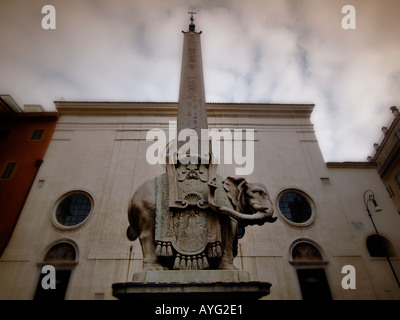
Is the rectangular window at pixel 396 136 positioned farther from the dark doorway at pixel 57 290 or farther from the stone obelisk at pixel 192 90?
the dark doorway at pixel 57 290

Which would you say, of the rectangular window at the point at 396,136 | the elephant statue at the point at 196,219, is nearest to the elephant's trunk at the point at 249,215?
the elephant statue at the point at 196,219

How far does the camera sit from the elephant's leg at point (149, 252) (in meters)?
2.78

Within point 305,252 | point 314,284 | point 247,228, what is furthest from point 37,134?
point 314,284

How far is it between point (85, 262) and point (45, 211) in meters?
3.39

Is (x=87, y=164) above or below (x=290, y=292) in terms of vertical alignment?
above

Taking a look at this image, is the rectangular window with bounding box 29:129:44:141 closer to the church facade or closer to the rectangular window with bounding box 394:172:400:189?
the church facade

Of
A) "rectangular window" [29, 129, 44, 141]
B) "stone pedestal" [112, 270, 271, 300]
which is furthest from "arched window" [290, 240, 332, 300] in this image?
"rectangular window" [29, 129, 44, 141]

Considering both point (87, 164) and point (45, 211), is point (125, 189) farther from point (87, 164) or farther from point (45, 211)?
point (45, 211)

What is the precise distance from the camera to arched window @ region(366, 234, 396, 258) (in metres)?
10.6

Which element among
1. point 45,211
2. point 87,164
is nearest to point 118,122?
point 87,164

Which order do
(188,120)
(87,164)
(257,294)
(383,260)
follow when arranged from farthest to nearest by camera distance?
(87,164) < (383,260) < (188,120) < (257,294)

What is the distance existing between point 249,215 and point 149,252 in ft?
4.40
